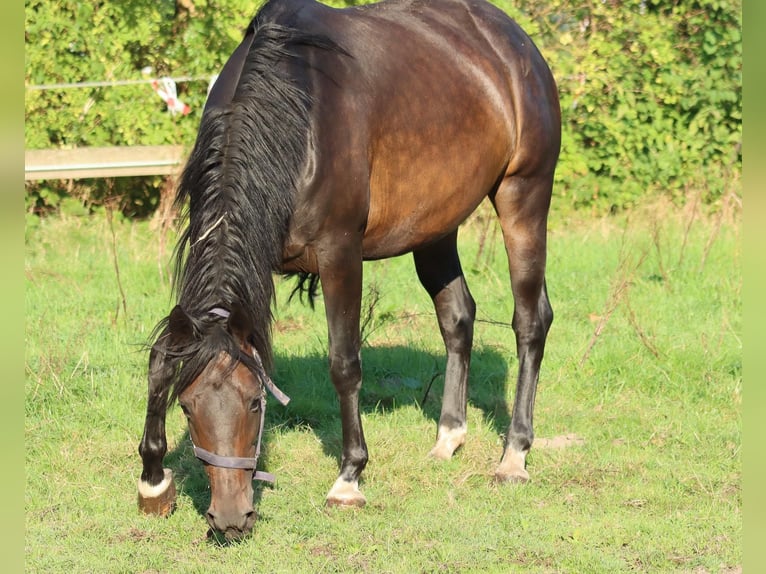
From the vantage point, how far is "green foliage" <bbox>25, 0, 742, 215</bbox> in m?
10.0

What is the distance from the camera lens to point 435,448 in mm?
5363

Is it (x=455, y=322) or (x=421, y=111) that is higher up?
(x=421, y=111)

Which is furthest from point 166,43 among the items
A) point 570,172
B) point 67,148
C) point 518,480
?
point 518,480

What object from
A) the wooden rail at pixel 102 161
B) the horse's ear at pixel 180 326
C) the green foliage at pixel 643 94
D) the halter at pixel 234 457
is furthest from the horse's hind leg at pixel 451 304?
the green foliage at pixel 643 94

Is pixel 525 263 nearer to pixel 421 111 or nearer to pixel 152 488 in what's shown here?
pixel 421 111

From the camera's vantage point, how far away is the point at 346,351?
4559 millimetres

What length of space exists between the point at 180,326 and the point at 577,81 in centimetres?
783

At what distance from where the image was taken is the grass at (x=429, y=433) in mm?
4141

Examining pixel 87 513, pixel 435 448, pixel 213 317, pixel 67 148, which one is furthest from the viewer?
pixel 67 148

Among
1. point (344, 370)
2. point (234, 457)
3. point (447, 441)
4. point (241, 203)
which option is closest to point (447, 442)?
point (447, 441)

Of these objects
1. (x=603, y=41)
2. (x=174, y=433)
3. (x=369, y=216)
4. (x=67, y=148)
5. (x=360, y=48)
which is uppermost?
(x=360, y=48)

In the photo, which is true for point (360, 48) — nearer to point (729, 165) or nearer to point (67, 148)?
point (67, 148)

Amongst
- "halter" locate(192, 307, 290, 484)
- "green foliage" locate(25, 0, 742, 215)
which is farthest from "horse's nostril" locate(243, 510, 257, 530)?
"green foliage" locate(25, 0, 742, 215)

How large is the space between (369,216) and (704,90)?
7.00 metres
